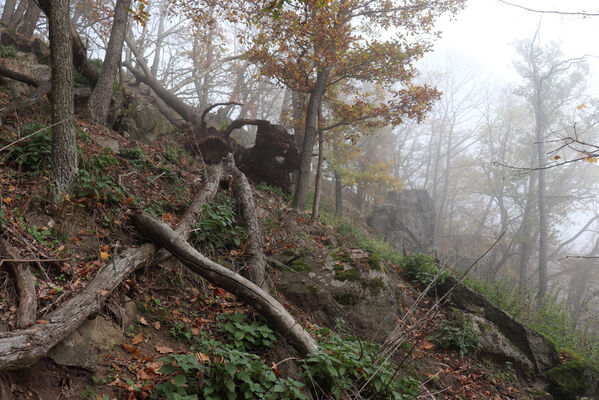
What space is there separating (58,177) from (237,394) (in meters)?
3.92

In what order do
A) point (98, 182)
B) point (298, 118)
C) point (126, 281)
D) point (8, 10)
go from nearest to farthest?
1. point (126, 281)
2. point (98, 182)
3. point (298, 118)
4. point (8, 10)

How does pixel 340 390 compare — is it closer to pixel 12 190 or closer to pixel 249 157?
pixel 12 190

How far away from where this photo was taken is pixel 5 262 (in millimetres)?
3234

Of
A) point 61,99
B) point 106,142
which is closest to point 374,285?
point 61,99

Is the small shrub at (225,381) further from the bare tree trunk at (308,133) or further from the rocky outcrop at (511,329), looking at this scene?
the bare tree trunk at (308,133)

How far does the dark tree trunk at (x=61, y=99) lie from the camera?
14.5ft

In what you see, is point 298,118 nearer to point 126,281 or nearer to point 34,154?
point 34,154

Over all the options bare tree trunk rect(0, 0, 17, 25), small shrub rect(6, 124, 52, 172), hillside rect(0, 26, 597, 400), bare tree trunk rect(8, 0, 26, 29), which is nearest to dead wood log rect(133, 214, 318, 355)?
hillside rect(0, 26, 597, 400)

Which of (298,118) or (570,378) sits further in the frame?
(298,118)

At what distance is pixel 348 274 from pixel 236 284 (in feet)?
8.45

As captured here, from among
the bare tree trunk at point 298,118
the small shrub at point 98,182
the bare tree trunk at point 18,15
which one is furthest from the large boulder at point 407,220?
the bare tree trunk at point 18,15

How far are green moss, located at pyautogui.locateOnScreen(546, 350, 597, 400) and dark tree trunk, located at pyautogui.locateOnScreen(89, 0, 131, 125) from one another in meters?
11.2

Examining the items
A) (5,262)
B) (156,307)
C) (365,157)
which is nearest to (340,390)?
(156,307)

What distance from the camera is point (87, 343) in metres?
3.02
